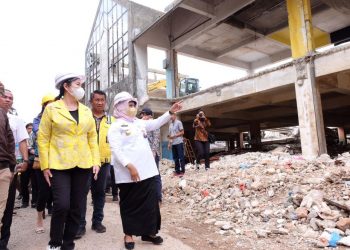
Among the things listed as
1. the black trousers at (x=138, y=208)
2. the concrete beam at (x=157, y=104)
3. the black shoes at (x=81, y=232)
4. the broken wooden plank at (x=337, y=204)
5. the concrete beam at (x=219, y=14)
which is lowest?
the black shoes at (x=81, y=232)

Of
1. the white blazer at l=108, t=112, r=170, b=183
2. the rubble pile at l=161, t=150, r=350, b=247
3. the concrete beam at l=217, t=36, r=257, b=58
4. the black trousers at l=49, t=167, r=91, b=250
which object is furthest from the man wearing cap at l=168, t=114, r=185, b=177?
the concrete beam at l=217, t=36, r=257, b=58

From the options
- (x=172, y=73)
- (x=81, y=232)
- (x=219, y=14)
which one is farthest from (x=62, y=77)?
(x=172, y=73)

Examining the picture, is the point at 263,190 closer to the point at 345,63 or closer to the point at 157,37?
the point at 345,63

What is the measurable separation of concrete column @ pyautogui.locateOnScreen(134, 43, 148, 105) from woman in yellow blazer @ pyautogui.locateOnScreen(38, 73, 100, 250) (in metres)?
10.6

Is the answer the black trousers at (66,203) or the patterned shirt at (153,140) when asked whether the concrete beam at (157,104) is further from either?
the black trousers at (66,203)

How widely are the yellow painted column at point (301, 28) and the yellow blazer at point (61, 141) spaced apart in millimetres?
7493

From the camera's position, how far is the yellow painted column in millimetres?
8586

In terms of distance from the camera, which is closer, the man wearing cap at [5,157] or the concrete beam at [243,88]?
the man wearing cap at [5,157]

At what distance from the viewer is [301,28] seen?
29.0ft

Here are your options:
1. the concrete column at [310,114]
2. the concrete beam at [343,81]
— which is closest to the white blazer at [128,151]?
the concrete column at [310,114]

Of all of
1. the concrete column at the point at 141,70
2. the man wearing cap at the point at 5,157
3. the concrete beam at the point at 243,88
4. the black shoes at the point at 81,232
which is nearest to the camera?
the man wearing cap at the point at 5,157

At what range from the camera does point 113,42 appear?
16.2 m

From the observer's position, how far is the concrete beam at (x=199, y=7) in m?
11.0

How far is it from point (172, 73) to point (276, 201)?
10.5 m
